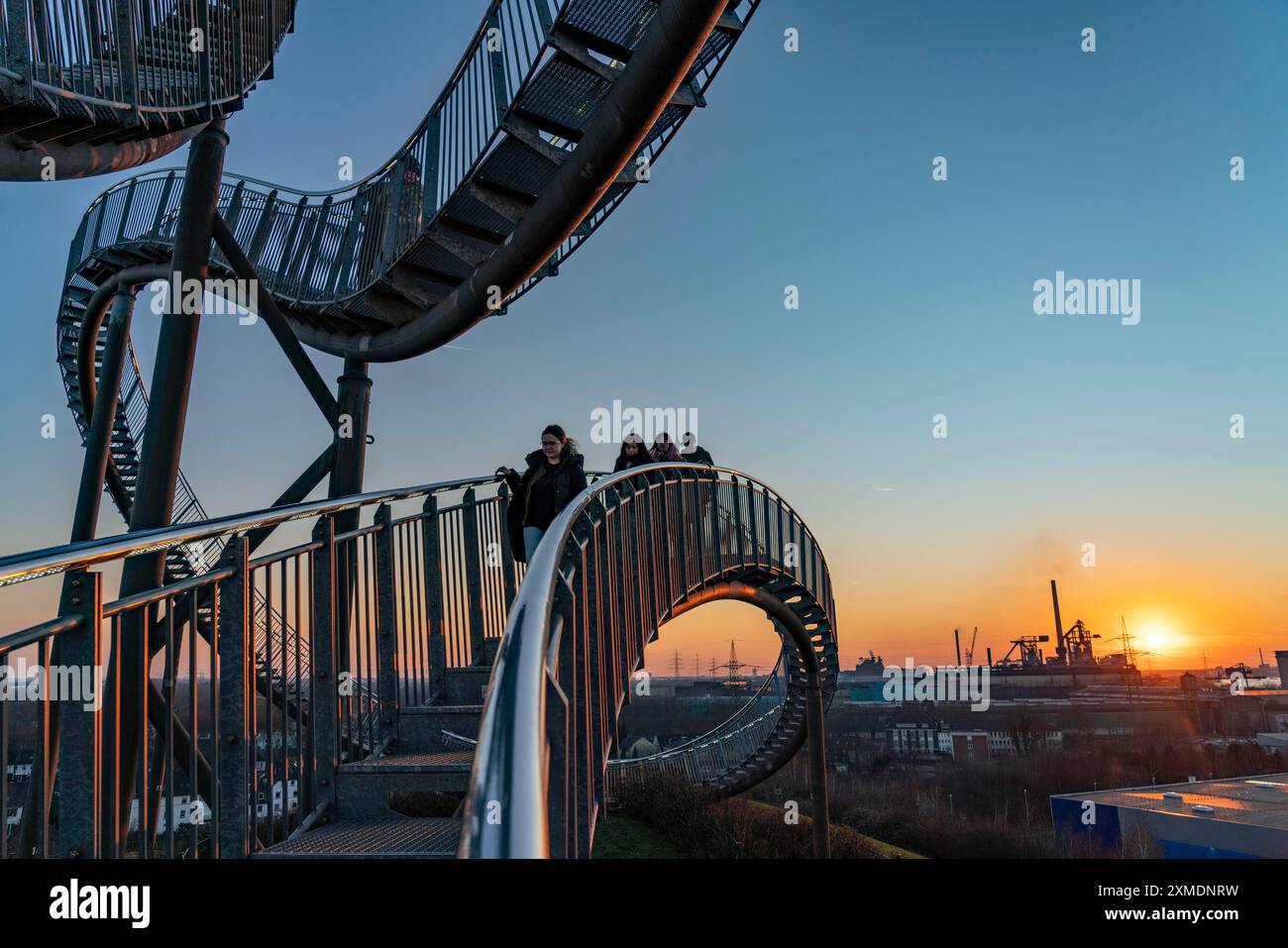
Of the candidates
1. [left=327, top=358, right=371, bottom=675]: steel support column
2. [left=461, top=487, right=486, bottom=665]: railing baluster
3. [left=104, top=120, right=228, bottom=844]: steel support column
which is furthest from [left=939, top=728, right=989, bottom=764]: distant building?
[left=104, top=120, right=228, bottom=844]: steel support column

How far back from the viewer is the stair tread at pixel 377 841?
11.5 feet

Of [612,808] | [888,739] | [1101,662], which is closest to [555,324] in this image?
[612,808]

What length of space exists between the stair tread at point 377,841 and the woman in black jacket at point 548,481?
3134mm

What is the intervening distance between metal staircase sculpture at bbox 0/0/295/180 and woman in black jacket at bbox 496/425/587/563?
4144 mm

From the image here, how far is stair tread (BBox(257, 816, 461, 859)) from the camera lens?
3.52 metres

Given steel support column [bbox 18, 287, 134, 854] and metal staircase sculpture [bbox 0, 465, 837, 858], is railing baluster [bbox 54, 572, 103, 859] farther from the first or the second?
steel support column [bbox 18, 287, 134, 854]

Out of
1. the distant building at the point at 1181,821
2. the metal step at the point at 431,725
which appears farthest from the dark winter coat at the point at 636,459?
the distant building at the point at 1181,821

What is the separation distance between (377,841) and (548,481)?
3712 mm

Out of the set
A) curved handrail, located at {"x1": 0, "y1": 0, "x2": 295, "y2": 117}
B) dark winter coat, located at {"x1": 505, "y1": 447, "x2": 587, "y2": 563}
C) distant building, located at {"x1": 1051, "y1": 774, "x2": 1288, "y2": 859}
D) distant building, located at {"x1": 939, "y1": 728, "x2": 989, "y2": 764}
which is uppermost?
curved handrail, located at {"x1": 0, "y1": 0, "x2": 295, "y2": 117}

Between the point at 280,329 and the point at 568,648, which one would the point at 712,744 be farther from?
the point at 568,648

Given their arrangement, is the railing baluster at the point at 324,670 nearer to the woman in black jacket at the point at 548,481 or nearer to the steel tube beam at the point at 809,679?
the woman in black jacket at the point at 548,481

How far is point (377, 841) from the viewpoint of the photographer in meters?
3.79

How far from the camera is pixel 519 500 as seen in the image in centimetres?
722
